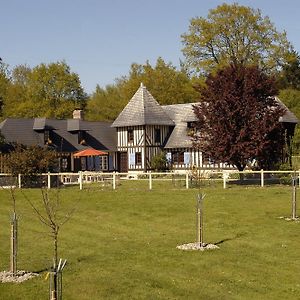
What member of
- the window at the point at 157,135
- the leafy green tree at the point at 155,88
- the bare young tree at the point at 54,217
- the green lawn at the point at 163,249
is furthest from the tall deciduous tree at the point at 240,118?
the leafy green tree at the point at 155,88

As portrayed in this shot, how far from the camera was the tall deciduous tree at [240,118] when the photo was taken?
107ft

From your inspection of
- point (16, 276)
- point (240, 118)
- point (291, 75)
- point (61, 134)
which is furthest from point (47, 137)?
point (16, 276)

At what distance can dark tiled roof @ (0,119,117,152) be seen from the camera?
47.4 m

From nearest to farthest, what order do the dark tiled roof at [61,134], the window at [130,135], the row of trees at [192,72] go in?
the dark tiled roof at [61,134], the window at [130,135], the row of trees at [192,72]

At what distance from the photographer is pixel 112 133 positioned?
177 ft

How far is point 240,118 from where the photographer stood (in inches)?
1325

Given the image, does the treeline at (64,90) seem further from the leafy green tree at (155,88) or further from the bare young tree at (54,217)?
the bare young tree at (54,217)

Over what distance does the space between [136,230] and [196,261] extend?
5135mm

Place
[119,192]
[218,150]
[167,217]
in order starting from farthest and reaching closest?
[218,150] < [119,192] < [167,217]

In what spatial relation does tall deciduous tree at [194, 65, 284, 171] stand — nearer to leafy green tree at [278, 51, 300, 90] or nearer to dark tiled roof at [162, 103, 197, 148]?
dark tiled roof at [162, 103, 197, 148]

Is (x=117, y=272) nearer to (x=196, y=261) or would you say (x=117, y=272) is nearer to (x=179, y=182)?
(x=196, y=261)

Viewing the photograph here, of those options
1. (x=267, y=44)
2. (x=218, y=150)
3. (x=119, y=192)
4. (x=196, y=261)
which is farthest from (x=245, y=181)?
(x=267, y=44)

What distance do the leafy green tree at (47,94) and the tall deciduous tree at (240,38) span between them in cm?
1815

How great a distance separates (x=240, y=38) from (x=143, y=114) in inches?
831
